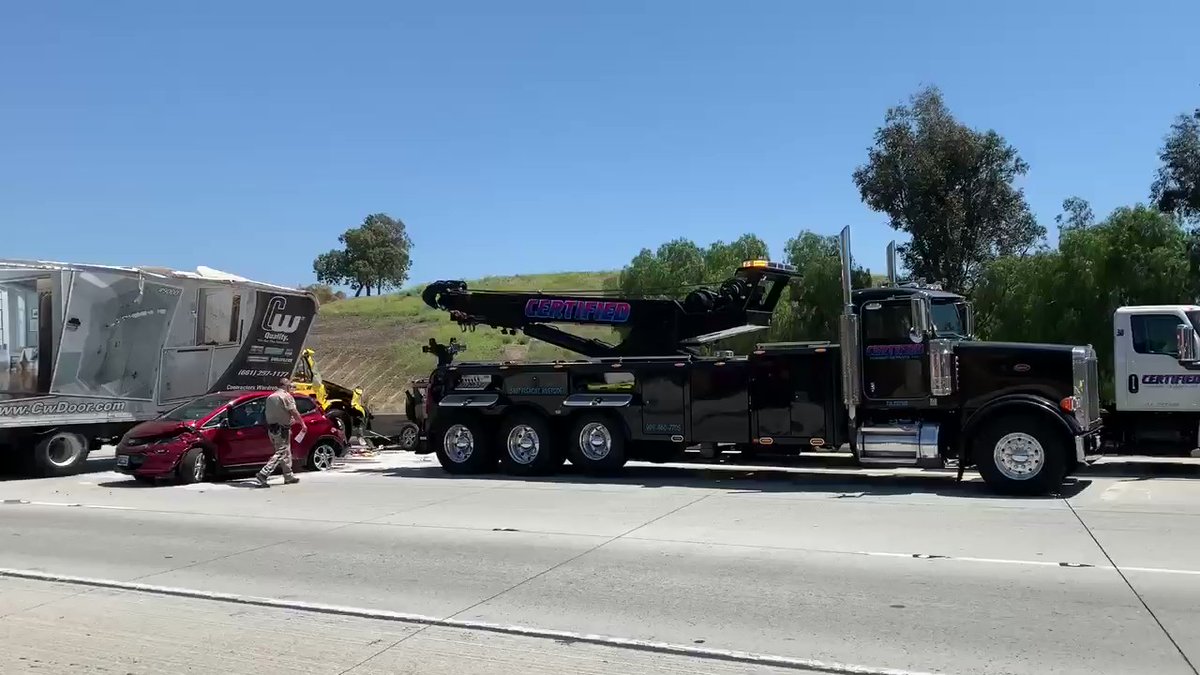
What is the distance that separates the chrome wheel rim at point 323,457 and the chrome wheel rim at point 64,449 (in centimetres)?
412

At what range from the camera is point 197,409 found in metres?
16.6

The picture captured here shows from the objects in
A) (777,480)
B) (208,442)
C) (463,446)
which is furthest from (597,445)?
(208,442)

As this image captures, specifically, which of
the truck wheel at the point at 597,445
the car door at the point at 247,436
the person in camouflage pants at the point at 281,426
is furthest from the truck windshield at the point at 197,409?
the truck wheel at the point at 597,445

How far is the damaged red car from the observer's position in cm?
1559

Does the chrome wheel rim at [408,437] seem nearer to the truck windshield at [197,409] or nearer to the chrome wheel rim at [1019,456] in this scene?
the truck windshield at [197,409]

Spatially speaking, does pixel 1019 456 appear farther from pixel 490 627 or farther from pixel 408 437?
pixel 408 437

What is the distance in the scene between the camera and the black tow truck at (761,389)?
12367 mm

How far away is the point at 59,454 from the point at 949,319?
15.0 metres

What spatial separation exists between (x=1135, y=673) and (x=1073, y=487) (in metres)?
8.61

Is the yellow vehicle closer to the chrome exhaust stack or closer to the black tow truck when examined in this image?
the black tow truck

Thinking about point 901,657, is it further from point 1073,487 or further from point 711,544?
point 1073,487

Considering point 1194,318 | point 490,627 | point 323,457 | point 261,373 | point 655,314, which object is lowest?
point 490,627

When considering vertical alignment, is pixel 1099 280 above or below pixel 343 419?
above

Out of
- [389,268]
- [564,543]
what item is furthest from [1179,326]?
[389,268]
